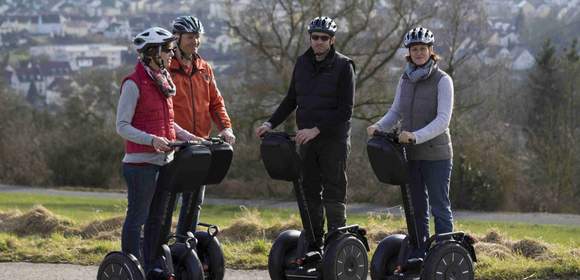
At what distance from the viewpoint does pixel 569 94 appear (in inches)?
1513

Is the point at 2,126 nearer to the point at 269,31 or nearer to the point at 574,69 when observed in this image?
the point at 269,31

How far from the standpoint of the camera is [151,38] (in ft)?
24.1

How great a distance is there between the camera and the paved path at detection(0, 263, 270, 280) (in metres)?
8.81

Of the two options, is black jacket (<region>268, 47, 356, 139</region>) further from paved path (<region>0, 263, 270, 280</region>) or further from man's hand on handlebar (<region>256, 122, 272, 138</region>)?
paved path (<region>0, 263, 270, 280</region>)

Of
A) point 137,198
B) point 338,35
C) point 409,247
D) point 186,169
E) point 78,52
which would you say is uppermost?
point 78,52

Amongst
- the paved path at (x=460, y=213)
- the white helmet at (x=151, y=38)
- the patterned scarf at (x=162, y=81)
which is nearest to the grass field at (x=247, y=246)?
the patterned scarf at (x=162, y=81)

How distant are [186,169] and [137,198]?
1.38 feet

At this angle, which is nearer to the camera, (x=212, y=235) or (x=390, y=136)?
(x=390, y=136)

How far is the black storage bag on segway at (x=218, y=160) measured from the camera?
7625 mm

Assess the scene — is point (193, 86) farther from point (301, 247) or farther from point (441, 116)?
point (441, 116)

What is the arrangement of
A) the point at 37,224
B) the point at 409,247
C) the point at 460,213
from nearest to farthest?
the point at 409,247, the point at 37,224, the point at 460,213

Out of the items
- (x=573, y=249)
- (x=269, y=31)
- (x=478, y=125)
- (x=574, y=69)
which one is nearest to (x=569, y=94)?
(x=574, y=69)

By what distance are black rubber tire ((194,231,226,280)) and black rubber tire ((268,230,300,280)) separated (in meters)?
0.38

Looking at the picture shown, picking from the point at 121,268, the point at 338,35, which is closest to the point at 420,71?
the point at 121,268
